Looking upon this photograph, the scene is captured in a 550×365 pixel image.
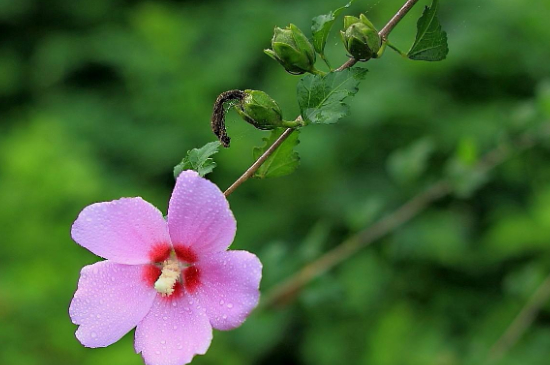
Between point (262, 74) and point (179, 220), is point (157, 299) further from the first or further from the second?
point (262, 74)

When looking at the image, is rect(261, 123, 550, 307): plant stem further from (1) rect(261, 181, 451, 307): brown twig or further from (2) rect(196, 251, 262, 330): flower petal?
(2) rect(196, 251, 262, 330): flower petal

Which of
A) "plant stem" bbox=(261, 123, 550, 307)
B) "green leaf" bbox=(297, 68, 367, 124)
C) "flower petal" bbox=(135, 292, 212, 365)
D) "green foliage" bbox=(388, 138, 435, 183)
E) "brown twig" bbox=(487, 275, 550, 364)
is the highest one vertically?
"green leaf" bbox=(297, 68, 367, 124)

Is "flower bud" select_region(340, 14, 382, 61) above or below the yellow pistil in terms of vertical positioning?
above

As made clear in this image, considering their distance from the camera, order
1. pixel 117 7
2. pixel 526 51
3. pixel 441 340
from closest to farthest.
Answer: pixel 441 340
pixel 526 51
pixel 117 7

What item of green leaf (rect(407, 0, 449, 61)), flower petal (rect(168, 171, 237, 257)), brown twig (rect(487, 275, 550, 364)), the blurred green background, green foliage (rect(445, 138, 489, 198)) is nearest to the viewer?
flower petal (rect(168, 171, 237, 257))

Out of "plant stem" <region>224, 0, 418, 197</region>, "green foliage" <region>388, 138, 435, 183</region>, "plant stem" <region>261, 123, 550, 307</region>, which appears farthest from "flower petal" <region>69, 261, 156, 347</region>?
"green foliage" <region>388, 138, 435, 183</region>

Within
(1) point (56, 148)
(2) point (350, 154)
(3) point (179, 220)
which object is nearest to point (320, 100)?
(3) point (179, 220)

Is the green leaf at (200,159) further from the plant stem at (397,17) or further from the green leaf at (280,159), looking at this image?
the plant stem at (397,17)

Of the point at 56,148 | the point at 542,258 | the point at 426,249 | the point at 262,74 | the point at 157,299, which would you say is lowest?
the point at 542,258

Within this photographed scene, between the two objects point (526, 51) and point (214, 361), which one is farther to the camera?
point (526, 51)
